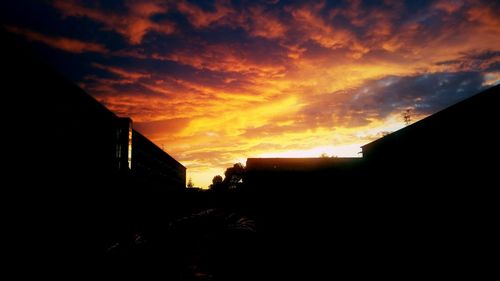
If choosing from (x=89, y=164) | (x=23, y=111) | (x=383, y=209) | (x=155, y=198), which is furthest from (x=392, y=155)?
(x=23, y=111)

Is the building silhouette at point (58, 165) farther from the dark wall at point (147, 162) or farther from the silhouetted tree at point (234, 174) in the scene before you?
the silhouetted tree at point (234, 174)

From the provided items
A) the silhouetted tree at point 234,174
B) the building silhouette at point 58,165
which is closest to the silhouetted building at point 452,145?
the building silhouette at point 58,165

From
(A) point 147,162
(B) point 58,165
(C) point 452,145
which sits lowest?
(B) point 58,165

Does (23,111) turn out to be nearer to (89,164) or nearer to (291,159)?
(89,164)

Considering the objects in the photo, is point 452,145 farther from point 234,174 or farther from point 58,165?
point 234,174

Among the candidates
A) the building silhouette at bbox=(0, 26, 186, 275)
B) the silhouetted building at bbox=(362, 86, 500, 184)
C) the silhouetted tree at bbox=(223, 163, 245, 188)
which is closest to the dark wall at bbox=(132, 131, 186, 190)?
the building silhouette at bbox=(0, 26, 186, 275)

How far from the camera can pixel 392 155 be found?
18859 mm

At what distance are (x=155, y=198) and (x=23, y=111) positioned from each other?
28.3ft

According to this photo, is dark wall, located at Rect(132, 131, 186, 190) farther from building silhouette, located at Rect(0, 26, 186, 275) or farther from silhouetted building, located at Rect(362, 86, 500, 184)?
silhouetted building, located at Rect(362, 86, 500, 184)

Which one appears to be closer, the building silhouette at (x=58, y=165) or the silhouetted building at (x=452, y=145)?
the building silhouette at (x=58, y=165)

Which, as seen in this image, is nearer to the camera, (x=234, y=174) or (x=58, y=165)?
(x=58, y=165)

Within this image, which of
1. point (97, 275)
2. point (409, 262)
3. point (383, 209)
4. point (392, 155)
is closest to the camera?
point (97, 275)

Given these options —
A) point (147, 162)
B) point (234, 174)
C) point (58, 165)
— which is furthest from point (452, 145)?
point (234, 174)

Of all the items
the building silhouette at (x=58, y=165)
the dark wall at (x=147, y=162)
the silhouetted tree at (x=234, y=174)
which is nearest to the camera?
the building silhouette at (x=58, y=165)
